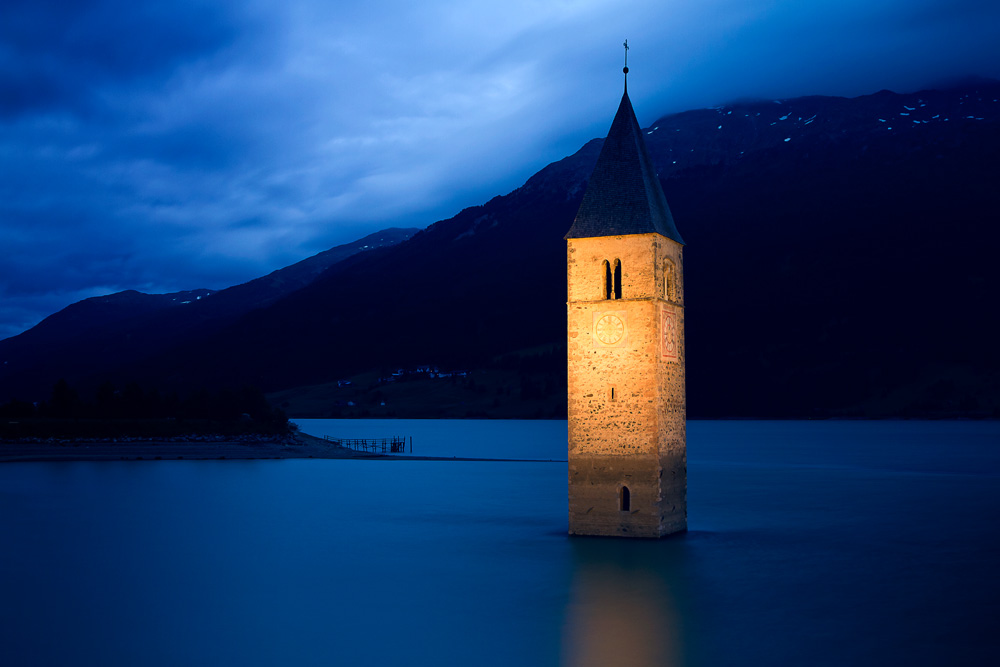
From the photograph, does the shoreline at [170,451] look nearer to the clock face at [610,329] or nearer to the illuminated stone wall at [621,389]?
the illuminated stone wall at [621,389]

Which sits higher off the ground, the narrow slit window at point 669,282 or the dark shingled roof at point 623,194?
the dark shingled roof at point 623,194

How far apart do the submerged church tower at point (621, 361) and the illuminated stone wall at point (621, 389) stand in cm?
3

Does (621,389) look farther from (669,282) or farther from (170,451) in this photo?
(170,451)

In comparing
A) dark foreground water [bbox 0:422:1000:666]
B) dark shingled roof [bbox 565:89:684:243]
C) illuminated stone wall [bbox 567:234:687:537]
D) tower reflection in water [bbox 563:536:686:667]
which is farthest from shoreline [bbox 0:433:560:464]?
dark shingled roof [bbox 565:89:684:243]

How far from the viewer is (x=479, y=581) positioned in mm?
27344

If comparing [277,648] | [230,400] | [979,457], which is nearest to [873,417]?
[979,457]

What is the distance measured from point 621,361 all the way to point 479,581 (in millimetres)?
8256

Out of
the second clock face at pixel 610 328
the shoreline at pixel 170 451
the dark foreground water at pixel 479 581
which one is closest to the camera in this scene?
the dark foreground water at pixel 479 581

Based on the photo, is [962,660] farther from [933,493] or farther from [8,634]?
[933,493]

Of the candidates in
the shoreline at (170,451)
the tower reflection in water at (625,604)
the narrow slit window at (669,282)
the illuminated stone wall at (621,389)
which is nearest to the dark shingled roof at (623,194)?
the illuminated stone wall at (621,389)

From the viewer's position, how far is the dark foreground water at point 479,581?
66.9 ft

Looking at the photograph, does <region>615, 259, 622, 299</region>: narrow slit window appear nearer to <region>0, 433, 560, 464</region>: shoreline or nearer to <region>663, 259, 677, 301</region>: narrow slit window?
<region>663, 259, 677, 301</region>: narrow slit window

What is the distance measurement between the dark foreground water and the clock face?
6564 mm

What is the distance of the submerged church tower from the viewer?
29.7 metres
